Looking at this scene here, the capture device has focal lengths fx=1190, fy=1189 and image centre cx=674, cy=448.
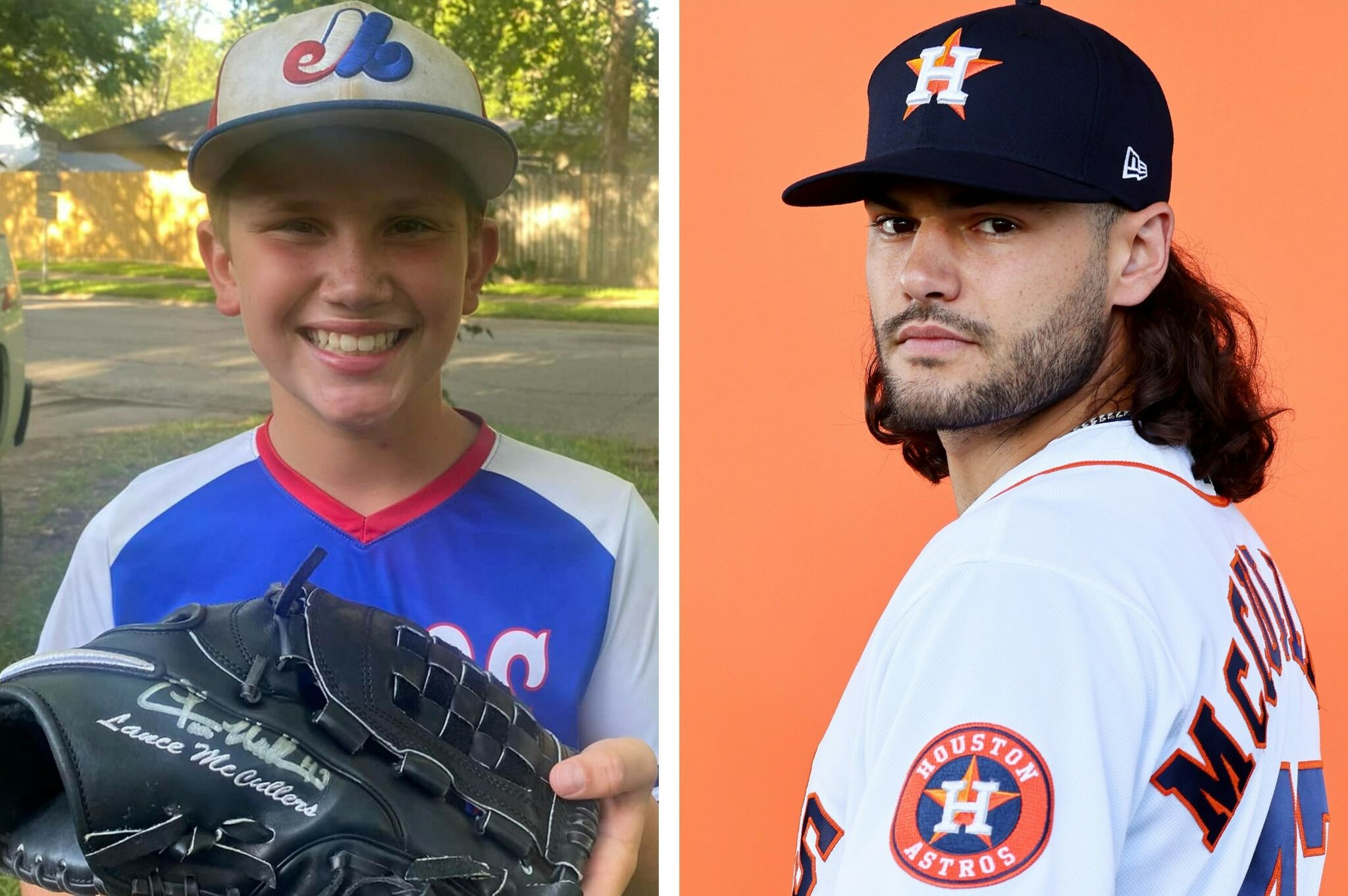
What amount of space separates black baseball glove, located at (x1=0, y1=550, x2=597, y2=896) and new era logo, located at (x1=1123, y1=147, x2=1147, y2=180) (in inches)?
46.0

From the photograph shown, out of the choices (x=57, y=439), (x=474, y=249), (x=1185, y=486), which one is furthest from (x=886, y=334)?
(x=57, y=439)

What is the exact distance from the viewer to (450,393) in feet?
6.04

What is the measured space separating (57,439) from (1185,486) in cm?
156

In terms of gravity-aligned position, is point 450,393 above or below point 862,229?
below

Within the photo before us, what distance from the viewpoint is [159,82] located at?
5.69 ft

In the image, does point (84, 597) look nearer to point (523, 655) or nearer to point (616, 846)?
point (523, 655)

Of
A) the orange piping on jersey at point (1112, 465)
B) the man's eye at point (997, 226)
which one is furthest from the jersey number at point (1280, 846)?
the man's eye at point (997, 226)

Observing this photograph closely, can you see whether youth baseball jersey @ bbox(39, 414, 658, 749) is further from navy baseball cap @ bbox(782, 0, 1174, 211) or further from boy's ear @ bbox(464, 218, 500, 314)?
navy baseball cap @ bbox(782, 0, 1174, 211)

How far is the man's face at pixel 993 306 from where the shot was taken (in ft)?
4.02

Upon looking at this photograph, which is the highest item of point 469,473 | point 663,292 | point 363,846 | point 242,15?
point 242,15

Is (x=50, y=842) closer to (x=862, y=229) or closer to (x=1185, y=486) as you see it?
(x=1185, y=486)

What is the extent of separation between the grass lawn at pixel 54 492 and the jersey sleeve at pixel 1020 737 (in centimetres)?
122

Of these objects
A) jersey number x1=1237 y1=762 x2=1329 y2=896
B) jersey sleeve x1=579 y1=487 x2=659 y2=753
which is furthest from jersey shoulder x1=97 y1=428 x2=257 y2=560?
jersey number x1=1237 y1=762 x2=1329 y2=896

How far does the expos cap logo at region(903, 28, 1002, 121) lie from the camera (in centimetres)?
121
